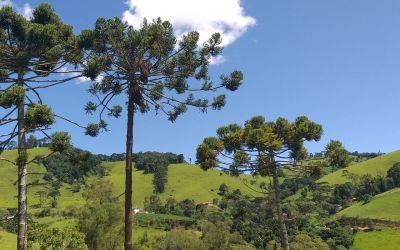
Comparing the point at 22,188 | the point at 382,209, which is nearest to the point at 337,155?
the point at 22,188

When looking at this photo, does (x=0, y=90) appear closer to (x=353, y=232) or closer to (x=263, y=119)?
(x=263, y=119)

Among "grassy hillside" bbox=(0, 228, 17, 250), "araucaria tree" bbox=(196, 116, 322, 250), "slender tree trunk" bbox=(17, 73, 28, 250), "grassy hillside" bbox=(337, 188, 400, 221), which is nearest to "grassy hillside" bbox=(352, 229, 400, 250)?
"grassy hillside" bbox=(337, 188, 400, 221)

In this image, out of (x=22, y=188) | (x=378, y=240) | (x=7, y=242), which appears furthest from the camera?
(x=378, y=240)

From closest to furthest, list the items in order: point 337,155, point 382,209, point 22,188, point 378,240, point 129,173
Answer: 1. point 22,188
2. point 129,173
3. point 337,155
4. point 378,240
5. point 382,209

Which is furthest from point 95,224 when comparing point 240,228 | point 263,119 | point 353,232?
point 353,232

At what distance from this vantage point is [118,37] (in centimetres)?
1967

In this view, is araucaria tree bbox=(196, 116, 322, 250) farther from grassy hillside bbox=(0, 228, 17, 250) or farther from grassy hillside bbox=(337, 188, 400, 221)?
grassy hillside bbox=(337, 188, 400, 221)

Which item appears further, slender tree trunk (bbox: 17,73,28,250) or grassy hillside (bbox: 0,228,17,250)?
grassy hillside (bbox: 0,228,17,250)

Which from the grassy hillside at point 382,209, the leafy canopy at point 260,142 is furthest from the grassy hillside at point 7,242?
the grassy hillside at point 382,209

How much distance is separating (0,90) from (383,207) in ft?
612

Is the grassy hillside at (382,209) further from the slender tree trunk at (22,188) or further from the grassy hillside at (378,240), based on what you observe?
the slender tree trunk at (22,188)

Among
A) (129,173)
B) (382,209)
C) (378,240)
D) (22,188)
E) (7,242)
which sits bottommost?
(378,240)

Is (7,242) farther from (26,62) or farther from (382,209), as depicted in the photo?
(382,209)

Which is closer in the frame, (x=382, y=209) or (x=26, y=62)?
(x=26, y=62)
